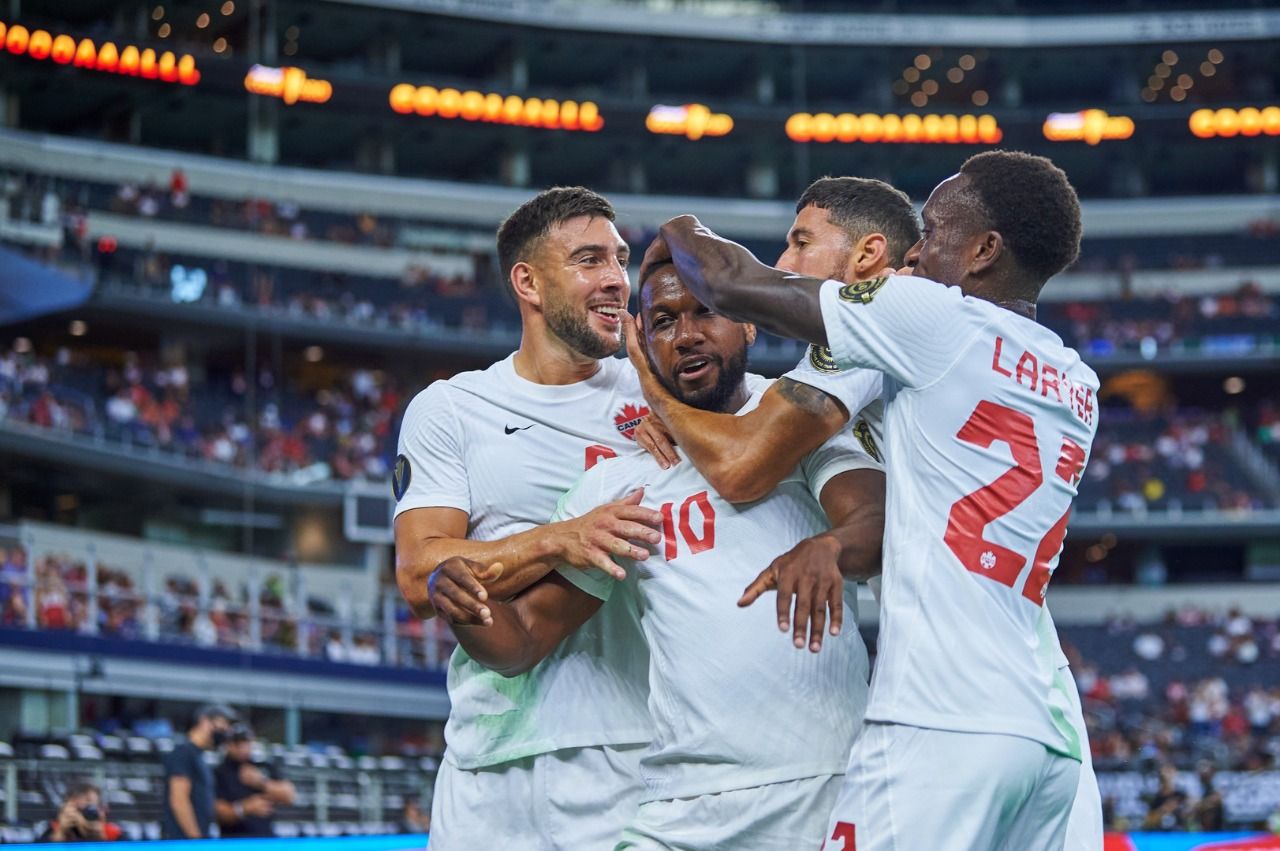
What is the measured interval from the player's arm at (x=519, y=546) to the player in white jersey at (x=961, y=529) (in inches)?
22.3

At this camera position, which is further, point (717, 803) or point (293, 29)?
point (293, 29)

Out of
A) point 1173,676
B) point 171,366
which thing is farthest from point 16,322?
point 1173,676

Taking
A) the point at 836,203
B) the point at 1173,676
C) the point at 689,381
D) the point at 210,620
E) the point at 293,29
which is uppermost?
the point at 293,29

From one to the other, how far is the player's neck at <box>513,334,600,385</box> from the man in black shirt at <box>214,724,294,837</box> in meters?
6.92

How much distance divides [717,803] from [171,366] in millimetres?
33595

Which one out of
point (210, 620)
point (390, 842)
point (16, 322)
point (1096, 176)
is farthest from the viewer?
point (1096, 176)

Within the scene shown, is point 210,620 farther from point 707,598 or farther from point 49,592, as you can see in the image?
point 707,598

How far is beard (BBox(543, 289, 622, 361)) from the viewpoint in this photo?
470cm

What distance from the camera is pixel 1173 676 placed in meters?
31.9

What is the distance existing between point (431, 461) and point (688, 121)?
40.1 meters

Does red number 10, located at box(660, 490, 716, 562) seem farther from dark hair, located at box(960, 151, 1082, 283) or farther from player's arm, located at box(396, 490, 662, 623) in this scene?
dark hair, located at box(960, 151, 1082, 283)

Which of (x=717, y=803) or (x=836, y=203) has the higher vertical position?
(x=836, y=203)

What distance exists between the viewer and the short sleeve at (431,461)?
4.37 metres

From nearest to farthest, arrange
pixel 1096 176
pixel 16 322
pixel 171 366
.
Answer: pixel 16 322 → pixel 171 366 → pixel 1096 176
